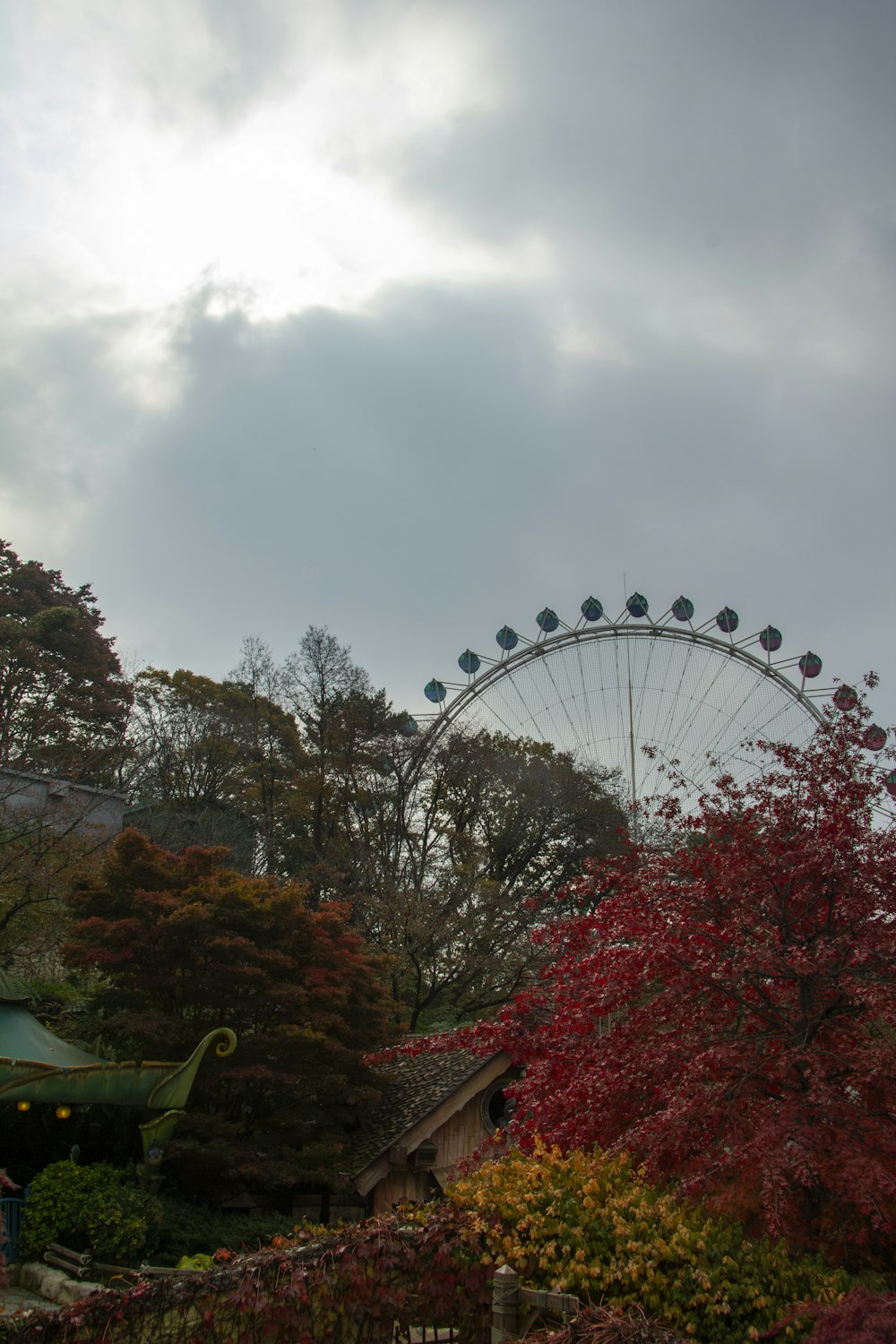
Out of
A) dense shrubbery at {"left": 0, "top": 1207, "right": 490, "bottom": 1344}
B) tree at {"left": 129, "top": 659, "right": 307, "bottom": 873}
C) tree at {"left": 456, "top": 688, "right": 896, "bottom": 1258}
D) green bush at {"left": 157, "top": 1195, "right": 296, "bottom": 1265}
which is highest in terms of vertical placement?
tree at {"left": 129, "top": 659, "right": 307, "bottom": 873}

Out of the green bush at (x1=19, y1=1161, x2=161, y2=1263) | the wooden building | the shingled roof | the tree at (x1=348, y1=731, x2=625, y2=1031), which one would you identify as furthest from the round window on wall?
the tree at (x1=348, y1=731, x2=625, y2=1031)

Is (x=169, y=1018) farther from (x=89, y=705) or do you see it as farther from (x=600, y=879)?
(x=89, y=705)

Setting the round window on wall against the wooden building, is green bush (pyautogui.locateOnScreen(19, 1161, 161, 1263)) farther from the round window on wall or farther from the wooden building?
the round window on wall

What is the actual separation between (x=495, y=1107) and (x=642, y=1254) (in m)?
10.5

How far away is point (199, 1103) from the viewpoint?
15148 millimetres

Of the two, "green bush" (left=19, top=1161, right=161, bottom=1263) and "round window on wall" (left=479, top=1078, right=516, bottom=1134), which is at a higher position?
"round window on wall" (left=479, top=1078, right=516, bottom=1134)

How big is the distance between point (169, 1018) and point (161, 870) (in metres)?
2.23

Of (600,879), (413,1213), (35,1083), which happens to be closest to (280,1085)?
(35,1083)

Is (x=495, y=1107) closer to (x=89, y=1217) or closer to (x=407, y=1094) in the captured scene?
(x=407, y=1094)

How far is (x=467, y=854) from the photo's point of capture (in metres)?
32.0

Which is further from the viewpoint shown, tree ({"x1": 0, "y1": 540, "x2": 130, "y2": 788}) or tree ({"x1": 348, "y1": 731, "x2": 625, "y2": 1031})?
tree ({"x1": 0, "y1": 540, "x2": 130, "y2": 788})

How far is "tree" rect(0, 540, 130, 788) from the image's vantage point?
30.0m

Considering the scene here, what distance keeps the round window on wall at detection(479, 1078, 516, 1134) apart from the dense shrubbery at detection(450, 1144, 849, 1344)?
920cm

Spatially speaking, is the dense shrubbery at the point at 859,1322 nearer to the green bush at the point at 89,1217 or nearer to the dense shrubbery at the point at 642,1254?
the dense shrubbery at the point at 642,1254
